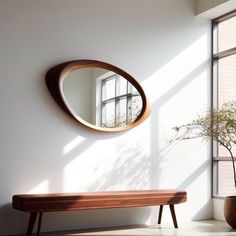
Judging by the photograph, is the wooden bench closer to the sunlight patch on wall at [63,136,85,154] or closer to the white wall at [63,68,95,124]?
the sunlight patch on wall at [63,136,85,154]

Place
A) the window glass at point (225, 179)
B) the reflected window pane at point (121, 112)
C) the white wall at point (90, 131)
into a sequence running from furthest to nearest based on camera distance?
1. the window glass at point (225, 179)
2. the reflected window pane at point (121, 112)
3. the white wall at point (90, 131)

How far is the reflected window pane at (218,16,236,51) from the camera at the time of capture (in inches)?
256

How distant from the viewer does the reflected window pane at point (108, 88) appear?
19.1ft

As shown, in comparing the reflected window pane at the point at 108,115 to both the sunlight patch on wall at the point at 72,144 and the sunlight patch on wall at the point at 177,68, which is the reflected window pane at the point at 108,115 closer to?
the sunlight patch on wall at the point at 72,144

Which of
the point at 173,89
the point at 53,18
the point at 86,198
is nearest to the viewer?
the point at 86,198

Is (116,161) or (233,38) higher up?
(233,38)

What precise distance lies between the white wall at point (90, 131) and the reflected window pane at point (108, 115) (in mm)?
147

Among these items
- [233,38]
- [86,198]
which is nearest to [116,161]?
[86,198]

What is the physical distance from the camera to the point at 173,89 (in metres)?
6.38

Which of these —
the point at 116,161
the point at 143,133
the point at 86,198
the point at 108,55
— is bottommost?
the point at 86,198

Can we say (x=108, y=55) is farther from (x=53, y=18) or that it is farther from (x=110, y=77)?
(x=53, y=18)

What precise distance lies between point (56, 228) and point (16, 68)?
1971 mm

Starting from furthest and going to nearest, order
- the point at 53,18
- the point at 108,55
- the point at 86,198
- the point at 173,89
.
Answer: the point at 173,89, the point at 108,55, the point at 53,18, the point at 86,198

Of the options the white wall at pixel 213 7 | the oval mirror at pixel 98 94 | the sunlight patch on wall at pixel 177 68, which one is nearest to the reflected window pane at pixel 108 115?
the oval mirror at pixel 98 94
